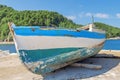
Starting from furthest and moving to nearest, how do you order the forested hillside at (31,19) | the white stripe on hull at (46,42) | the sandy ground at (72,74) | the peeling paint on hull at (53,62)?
the forested hillside at (31,19) < the sandy ground at (72,74) < the peeling paint on hull at (53,62) < the white stripe on hull at (46,42)

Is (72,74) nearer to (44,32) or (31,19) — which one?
(44,32)

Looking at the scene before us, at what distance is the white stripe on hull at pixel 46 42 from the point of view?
25.5ft

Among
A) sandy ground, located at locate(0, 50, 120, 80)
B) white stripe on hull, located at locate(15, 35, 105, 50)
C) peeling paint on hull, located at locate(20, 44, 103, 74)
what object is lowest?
sandy ground, located at locate(0, 50, 120, 80)

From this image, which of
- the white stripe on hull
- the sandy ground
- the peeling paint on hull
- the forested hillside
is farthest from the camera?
the forested hillside

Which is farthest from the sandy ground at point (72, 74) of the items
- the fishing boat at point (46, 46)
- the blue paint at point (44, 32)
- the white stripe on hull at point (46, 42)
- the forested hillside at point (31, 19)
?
the forested hillside at point (31, 19)

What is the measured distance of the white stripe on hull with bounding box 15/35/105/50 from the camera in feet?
25.5

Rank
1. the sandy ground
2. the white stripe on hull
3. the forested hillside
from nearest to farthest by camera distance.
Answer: the white stripe on hull
the sandy ground
the forested hillside

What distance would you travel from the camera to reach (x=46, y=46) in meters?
8.02

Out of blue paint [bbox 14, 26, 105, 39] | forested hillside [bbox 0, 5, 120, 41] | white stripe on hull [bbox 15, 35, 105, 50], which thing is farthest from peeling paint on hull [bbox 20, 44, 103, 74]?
forested hillside [bbox 0, 5, 120, 41]

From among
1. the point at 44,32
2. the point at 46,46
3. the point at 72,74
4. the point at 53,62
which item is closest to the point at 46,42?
the point at 46,46

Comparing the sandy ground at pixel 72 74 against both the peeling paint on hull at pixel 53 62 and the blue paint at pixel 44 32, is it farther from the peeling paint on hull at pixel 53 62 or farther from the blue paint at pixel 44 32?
the blue paint at pixel 44 32

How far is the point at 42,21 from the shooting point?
102062 mm

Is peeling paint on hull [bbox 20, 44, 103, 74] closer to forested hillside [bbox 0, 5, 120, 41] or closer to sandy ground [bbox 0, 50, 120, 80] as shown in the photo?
sandy ground [bbox 0, 50, 120, 80]

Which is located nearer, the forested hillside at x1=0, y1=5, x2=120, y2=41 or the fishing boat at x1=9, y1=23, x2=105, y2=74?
the fishing boat at x1=9, y1=23, x2=105, y2=74
